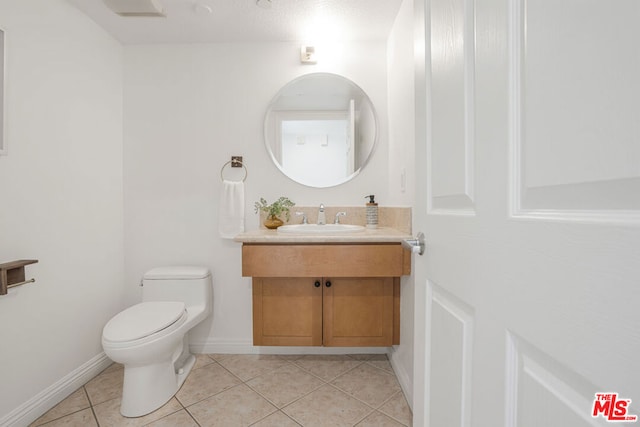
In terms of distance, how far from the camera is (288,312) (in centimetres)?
166

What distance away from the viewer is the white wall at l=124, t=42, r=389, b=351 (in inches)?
82.3

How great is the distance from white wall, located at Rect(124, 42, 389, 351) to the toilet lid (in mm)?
472

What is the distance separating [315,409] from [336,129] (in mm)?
1759

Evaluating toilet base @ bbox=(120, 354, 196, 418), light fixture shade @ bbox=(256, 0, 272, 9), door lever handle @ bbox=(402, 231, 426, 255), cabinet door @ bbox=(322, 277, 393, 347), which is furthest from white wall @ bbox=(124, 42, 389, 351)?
door lever handle @ bbox=(402, 231, 426, 255)

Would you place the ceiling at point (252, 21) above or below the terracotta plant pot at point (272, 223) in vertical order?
above

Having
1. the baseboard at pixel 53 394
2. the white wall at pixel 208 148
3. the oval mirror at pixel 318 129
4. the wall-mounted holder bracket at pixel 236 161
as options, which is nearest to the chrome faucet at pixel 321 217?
the white wall at pixel 208 148

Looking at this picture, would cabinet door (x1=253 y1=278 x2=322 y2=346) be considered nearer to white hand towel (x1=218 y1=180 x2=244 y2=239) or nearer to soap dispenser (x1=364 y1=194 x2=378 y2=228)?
white hand towel (x1=218 y1=180 x2=244 y2=239)

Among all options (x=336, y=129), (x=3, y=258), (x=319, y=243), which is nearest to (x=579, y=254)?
(x=319, y=243)

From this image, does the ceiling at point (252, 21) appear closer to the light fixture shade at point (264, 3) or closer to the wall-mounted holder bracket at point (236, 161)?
the light fixture shade at point (264, 3)

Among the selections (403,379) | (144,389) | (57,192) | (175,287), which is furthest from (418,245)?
(57,192)

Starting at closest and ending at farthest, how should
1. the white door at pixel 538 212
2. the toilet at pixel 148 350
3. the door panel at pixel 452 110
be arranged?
1. the white door at pixel 538 212
2. the door panel at pixel 452 110
3. the toilet at pixel 148 350

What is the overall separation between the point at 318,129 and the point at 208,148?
0.82m

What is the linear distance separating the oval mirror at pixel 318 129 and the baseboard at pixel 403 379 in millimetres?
1250

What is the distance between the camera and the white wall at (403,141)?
1529mm
